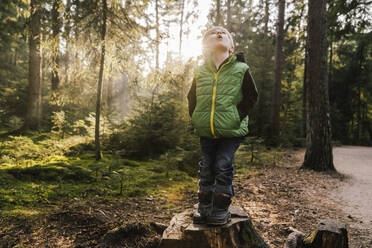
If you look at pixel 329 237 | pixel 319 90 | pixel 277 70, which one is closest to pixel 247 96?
pixel 329 237

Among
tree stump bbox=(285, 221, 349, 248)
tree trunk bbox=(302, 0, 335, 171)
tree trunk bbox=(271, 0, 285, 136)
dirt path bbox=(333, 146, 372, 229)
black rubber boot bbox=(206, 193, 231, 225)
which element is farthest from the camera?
tree trunk bbox=(271, 0, 285, 136)

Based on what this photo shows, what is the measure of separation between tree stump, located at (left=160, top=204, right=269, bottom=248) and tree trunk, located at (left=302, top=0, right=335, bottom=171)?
610cm

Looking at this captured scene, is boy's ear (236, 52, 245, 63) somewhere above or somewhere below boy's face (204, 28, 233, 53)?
below

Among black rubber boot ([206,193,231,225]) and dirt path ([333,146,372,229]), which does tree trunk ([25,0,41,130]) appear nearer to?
black rubber boot ([206,193,231,225])

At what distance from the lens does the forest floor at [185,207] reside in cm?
295

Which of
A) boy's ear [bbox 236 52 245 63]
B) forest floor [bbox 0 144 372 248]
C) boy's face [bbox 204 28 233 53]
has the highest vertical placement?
boy's face [bbox 204 28 233 53]

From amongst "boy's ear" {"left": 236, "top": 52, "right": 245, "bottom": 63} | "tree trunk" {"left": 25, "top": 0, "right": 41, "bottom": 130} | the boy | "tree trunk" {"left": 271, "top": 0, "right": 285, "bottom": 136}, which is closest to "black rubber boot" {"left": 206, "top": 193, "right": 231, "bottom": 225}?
the boy

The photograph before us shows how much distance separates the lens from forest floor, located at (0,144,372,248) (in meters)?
2.95

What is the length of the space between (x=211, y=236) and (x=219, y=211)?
0.90ft

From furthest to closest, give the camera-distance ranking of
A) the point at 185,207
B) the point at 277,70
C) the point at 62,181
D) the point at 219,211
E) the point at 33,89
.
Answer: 1. the point at 277,70
2. the point at 33,89
3. the point at 62,181
4. the point at 185,207
5. the point at 219,211

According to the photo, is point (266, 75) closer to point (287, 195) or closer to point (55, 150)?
point (287, 195)

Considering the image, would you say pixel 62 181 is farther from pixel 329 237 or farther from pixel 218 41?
pixel 329 237

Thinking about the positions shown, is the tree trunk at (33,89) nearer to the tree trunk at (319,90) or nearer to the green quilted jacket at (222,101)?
the green quilted jacket at (222,101)

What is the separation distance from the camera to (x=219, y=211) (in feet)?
8.41
